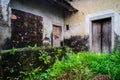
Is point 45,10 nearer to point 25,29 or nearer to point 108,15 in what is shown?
point 25,29

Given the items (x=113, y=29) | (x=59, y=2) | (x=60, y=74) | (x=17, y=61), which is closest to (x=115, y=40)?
(x=113, y=29)

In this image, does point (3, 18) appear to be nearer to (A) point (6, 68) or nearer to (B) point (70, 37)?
(A) point (6, 68)

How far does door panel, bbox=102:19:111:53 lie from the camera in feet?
26.5

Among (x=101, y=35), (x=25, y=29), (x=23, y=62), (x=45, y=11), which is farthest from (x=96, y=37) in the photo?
(x=23, y=62)

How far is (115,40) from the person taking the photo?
764 centimetres

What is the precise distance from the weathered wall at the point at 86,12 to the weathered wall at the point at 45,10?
1.86ft

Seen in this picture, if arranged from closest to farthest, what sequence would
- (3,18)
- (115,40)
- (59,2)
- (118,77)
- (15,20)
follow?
(118,77), (3,18), (15,20), (115,40), (59,2)

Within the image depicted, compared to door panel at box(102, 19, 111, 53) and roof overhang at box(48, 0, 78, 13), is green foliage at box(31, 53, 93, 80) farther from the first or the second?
roof overhang at box(48, 0, 78, 13)

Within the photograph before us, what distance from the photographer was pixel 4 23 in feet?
20.1

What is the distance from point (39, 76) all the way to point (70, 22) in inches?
200

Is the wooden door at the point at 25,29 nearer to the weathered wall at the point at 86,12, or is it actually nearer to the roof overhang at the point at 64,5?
the roof overhang at the point at 64,5

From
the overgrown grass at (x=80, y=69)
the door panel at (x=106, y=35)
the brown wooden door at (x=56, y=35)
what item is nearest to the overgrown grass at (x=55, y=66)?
the overgrown grass at (x=80, y=69)

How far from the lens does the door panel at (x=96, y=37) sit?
27.7 ft

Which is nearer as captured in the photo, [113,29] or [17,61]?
[17,61]
